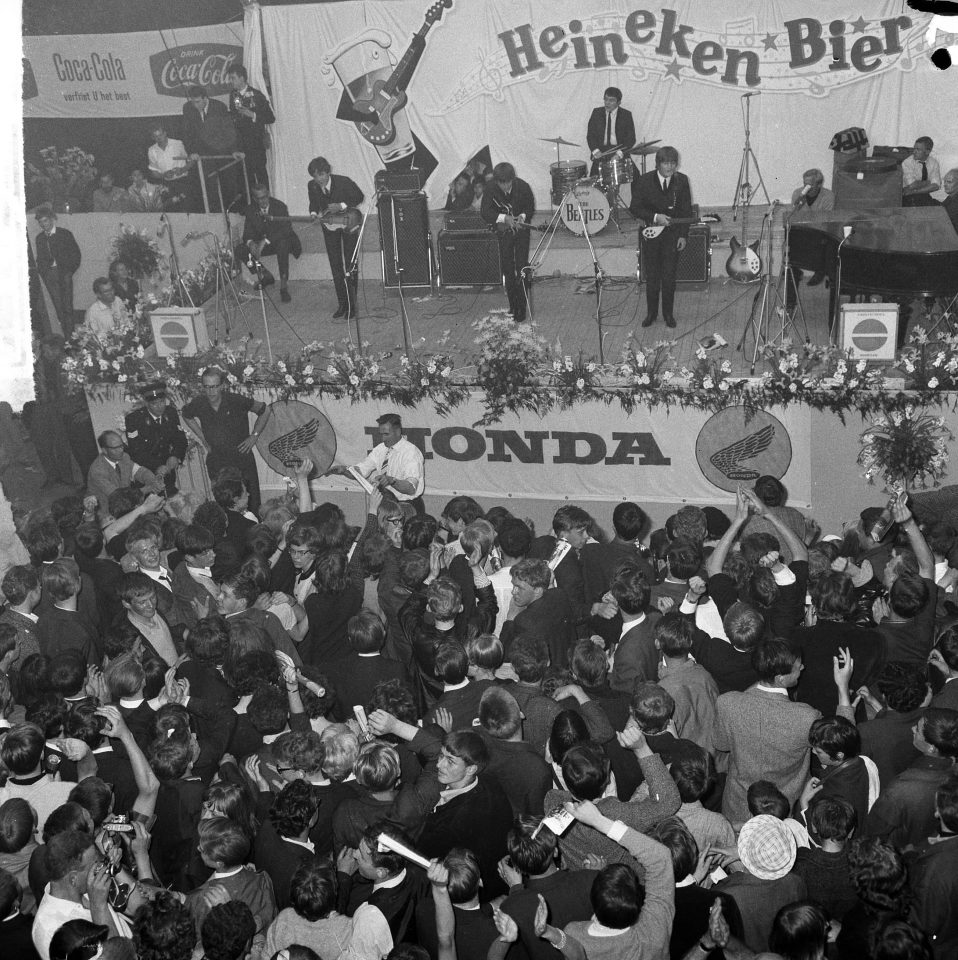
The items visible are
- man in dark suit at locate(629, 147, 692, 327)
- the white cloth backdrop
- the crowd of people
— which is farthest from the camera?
the white cloth backdrop

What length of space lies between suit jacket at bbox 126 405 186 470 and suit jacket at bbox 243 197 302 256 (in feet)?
12.3

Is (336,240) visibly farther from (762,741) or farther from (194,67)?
(762,741)

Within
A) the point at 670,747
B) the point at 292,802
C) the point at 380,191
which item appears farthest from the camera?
the point at 380,191

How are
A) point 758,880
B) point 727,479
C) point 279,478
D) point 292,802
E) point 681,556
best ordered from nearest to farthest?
point 758,880, point 292,802, point 681,556, point 727,479, point 279,478

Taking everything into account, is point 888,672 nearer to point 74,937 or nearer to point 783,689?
point 783,689

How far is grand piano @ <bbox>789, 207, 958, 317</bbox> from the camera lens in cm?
865

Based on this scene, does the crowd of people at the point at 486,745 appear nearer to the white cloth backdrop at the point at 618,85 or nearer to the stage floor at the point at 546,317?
the stage floor at the point at 546,317

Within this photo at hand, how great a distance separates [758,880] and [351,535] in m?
3.78

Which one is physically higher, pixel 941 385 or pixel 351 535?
pixel 941 385

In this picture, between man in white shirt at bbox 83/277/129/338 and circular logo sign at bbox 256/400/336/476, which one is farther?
man in white shirt at bbox 83/277/129/338

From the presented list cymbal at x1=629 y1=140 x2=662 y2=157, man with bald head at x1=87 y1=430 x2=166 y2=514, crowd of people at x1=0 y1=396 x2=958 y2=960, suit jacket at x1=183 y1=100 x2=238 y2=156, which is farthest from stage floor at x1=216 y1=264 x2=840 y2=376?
crowd of people at x1=0 y1=396 x2=958 y2=960

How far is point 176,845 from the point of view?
4590mm

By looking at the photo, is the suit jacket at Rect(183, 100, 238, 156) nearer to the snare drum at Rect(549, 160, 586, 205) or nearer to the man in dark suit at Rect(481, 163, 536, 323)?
the snare drum at Rect(549, 160, 586, 205)

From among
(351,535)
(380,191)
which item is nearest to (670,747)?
(351,535)
